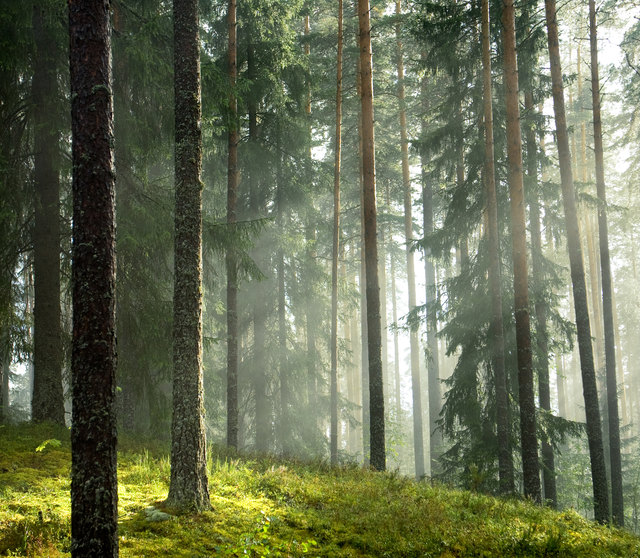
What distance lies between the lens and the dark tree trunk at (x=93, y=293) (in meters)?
4.64

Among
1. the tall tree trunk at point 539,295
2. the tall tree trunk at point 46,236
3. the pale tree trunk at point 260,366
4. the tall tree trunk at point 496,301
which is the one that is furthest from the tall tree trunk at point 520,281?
the tall tree trunk at point 46,236

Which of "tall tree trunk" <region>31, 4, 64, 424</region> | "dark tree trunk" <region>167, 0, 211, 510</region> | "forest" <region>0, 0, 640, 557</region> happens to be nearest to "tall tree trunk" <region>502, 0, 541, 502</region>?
"forest" <region>0, 0, 640, 557</region>

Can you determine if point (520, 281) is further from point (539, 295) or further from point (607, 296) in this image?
point (607, 296)

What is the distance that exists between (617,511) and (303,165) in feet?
51.9

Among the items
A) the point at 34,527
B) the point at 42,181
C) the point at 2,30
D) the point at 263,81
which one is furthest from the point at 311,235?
the point at 34,527

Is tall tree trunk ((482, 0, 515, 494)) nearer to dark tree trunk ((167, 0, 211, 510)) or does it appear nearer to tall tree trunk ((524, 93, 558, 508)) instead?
tall tree trunk ((524, 93, 558, 508))

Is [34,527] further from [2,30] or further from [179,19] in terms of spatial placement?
[2,30]

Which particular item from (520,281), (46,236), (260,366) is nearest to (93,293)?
(46,236)

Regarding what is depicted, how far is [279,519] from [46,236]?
8.01 metres

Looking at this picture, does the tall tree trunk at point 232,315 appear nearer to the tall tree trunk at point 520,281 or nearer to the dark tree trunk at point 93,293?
the tall tree trunk at point 520,281

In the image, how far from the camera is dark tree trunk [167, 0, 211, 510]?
274 inches

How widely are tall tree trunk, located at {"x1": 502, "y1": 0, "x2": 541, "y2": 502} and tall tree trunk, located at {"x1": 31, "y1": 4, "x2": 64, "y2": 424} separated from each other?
1056cm

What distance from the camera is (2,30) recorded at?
9383 mm

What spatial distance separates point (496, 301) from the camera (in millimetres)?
13711
